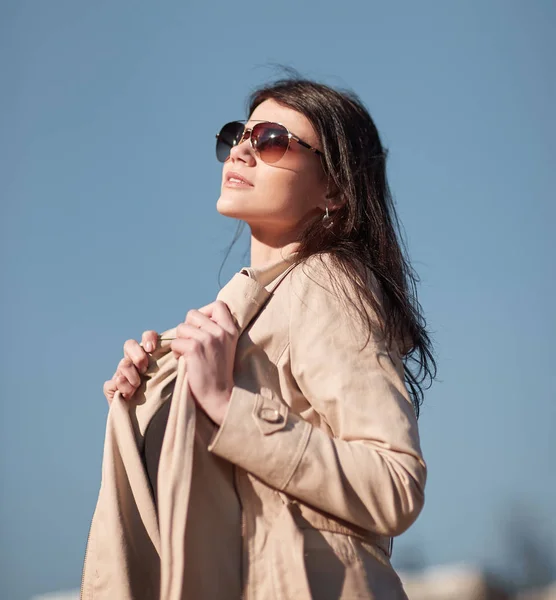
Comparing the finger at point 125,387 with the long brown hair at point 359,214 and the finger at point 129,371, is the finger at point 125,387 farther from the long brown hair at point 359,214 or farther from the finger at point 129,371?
the long brown hair at point 359,214

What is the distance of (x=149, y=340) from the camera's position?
2879mm

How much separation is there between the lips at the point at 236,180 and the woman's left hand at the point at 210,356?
64 centimetres

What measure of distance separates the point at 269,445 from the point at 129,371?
0.57 meters

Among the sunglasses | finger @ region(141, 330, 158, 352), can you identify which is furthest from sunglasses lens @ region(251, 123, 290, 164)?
finger @ region(141, 330, 158, 352)

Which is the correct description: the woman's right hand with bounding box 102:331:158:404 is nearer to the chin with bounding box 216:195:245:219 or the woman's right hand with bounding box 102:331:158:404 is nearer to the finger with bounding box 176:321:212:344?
the finger with bounding box 176:321:212:344

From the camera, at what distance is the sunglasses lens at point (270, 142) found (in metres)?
3.24

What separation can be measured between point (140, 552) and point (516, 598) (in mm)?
6403

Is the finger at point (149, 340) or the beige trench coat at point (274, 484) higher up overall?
the finger at point (149, 340)

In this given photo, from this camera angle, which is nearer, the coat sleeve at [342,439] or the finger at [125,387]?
the coat sleeve at [342,439]

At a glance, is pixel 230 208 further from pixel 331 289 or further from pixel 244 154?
pixel 331 289

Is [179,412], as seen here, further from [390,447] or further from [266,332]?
[390,447]

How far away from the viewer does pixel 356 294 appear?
2.82 meters

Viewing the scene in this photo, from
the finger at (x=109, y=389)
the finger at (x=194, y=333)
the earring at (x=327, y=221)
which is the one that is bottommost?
the finger at (x=109, y=389)

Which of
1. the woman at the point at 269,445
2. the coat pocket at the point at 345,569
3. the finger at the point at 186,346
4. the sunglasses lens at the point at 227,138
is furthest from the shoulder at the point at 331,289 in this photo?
the sunglasses lens at the point at 227,138
